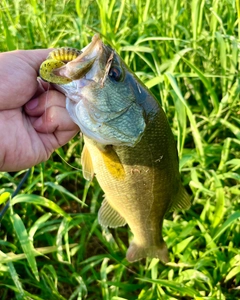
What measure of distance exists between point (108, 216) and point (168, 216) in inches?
21.6

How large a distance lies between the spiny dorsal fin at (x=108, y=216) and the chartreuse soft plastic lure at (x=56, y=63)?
0.74 meters

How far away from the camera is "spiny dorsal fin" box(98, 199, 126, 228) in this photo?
1823 millimetres

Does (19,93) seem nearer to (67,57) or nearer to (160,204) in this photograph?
(67,57)

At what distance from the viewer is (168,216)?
2262 millimetres

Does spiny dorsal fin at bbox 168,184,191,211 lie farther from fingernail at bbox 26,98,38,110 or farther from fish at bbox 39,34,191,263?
fingernail at bbox 26,98,38,110

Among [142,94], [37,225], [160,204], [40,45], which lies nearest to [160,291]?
[160,204]

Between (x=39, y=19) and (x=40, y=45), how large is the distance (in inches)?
6.8

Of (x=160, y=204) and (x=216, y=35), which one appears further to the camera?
(x=216, y=35)

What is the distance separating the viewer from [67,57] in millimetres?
1280

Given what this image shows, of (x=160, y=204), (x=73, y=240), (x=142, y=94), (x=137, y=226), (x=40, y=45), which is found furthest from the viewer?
(x=40, y=45)

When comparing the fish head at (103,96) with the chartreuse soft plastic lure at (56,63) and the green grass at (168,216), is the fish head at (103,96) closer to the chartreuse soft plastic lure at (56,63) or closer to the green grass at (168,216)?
the chartreuse soft plastic lure at (56,63)

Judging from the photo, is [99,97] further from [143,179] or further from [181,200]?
[181,200]

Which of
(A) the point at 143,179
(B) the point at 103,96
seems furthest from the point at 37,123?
(A) the point at 143,179

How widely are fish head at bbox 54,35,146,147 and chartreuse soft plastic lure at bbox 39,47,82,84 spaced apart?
0.02 metres
